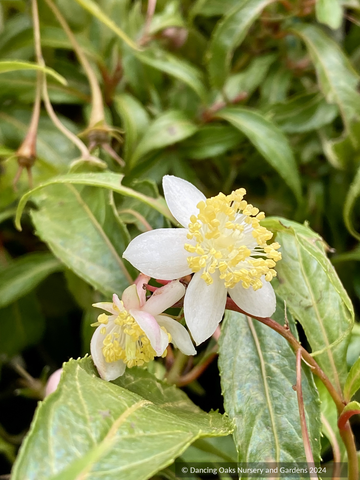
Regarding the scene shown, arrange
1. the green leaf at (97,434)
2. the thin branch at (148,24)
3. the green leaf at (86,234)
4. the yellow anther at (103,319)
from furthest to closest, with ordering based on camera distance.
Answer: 1. the thin branch at (148,24)
2. the green leaf at (86,234)
3. the yellow anther at (103,319)
4. the green leaf at (97,434)

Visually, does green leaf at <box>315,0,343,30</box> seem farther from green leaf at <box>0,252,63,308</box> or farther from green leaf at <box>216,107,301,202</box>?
green leaf at <box>0,252,63,308</box>

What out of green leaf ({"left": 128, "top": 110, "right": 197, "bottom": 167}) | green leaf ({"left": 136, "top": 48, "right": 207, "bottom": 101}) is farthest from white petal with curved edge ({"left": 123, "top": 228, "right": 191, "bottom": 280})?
green leaf ({"left": 136, "top": 48, "right": 207, "bottom": 101})

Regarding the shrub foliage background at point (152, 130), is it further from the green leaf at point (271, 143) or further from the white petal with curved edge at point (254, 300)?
the white petal with curved edge at point (254, 300)

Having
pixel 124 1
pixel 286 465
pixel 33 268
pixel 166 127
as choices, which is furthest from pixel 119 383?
pixel 124 1

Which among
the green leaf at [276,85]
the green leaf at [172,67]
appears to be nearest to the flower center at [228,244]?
the green leaf at [172,67]

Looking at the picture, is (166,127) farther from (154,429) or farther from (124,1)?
(154,429)

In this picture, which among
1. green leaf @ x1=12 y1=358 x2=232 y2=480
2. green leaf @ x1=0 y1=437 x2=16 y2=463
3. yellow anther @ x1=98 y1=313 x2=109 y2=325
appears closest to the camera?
green leaf @ x1=12 y1=358 x2=232 y2=480
